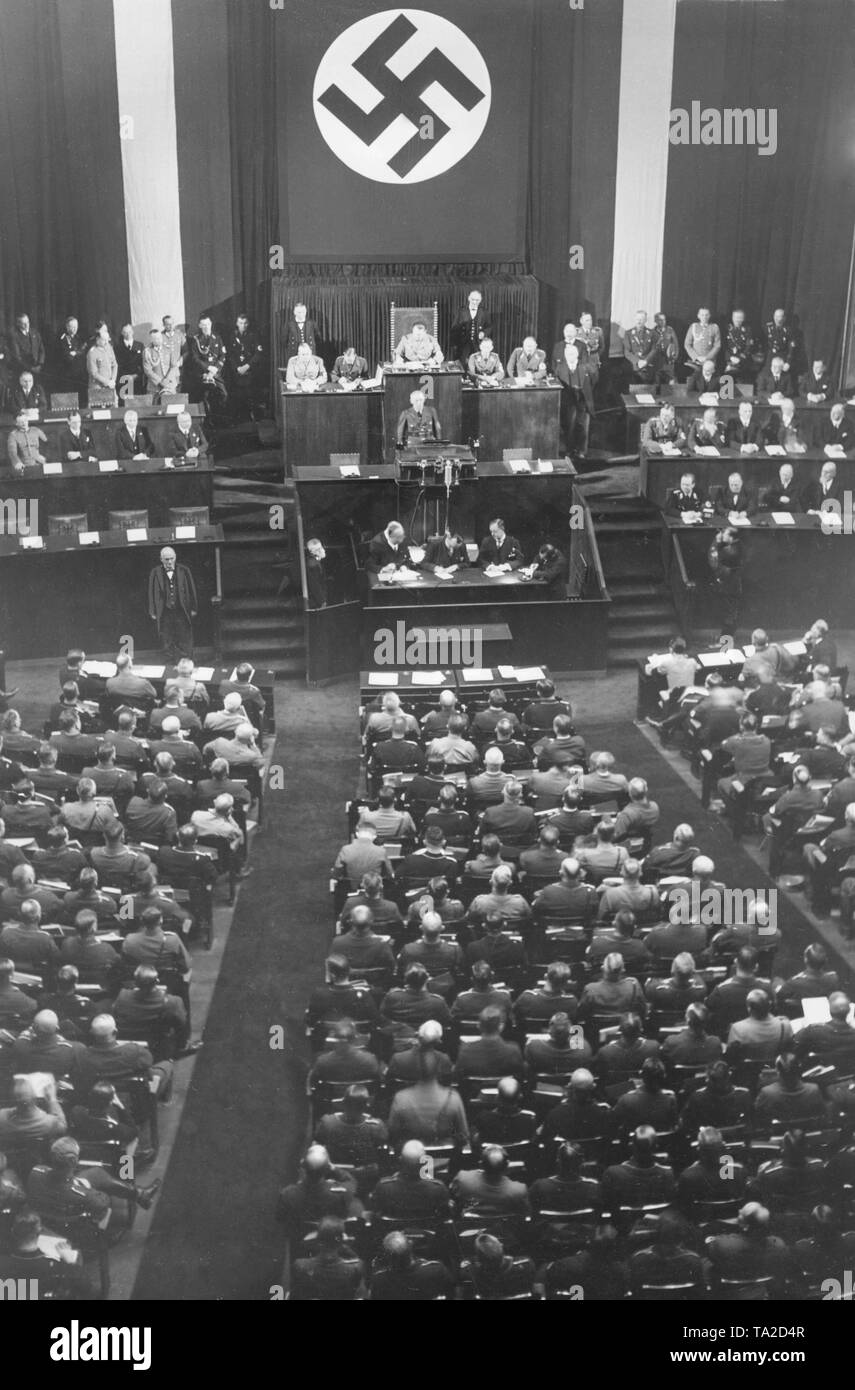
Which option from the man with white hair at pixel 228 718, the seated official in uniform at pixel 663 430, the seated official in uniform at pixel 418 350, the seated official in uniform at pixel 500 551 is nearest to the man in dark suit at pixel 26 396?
the seated official in uniform at pixel 418 350

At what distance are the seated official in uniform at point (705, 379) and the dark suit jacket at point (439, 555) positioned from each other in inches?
193

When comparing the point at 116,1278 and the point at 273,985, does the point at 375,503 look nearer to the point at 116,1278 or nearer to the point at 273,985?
the point at 273,985

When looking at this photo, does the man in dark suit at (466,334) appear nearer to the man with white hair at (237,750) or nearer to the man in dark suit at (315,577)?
the man in dark suit at (315,577)

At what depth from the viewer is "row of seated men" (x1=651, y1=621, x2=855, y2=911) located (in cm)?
1316

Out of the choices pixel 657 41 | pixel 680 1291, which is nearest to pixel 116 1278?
pixel 680 1291

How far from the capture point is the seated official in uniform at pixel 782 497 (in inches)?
768

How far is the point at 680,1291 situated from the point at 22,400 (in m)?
15.0

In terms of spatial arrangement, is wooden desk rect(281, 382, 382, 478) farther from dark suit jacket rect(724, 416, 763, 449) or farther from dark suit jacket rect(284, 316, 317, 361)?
dark suit jacket rect(724, 416, 763, 449)

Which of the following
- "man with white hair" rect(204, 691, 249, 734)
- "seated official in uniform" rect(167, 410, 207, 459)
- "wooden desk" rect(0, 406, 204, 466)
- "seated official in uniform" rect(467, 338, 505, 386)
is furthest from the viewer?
"seated official in uniform" rect(467, 338, 505, 386)

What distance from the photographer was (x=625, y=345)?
75.5 ft

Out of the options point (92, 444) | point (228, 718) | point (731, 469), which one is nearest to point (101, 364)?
point (92, 444)

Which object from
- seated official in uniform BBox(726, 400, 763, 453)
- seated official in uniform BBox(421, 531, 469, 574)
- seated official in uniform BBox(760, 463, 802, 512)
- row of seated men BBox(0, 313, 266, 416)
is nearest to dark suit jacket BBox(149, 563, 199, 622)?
seated official in uniform BBox(421, 531, 469, 574)

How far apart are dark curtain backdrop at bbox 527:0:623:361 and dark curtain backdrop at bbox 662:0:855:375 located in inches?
35.6

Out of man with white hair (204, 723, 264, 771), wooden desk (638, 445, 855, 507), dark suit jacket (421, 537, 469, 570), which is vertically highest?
wooden desk (638, 445, 855, 507)
